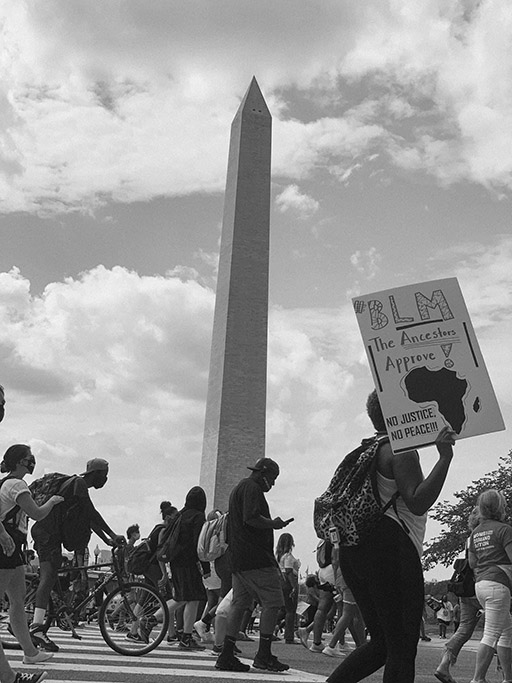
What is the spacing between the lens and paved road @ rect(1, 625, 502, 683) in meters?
6.61

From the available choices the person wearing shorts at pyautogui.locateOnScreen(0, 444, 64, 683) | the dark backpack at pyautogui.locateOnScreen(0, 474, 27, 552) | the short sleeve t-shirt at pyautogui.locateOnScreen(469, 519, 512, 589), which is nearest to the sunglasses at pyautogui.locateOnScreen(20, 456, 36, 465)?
the person wearing shorts at pyautogui.locateOnScreen(0, 444, 64, 683)

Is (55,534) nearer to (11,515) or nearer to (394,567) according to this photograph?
(11,515)

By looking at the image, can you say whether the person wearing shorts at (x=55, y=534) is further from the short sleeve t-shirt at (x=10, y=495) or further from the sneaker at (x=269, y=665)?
the short sleeve t-shirt at (x=10, y=495)

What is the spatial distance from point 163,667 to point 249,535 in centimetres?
120

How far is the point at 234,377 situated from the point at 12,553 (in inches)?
861

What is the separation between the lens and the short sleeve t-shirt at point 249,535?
7.97m

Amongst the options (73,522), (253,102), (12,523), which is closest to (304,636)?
(73,522)

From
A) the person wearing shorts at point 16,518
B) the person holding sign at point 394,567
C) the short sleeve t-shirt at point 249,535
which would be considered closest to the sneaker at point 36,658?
the person wearing shorts at point 16,518

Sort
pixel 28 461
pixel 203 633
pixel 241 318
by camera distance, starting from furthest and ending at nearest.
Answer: pixel 241 318
pixel 203 633
pixel 28 461

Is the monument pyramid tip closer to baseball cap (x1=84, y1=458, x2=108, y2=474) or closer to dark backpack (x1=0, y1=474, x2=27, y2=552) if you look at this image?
baseball cap (x1=84, y1=458, x2=108, y2=474)

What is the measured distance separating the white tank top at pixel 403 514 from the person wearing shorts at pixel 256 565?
3.89 meters

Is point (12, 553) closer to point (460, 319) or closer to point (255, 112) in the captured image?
point (460, 319)

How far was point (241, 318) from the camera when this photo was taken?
1111 inches

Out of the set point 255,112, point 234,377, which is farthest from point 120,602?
point 255,112
